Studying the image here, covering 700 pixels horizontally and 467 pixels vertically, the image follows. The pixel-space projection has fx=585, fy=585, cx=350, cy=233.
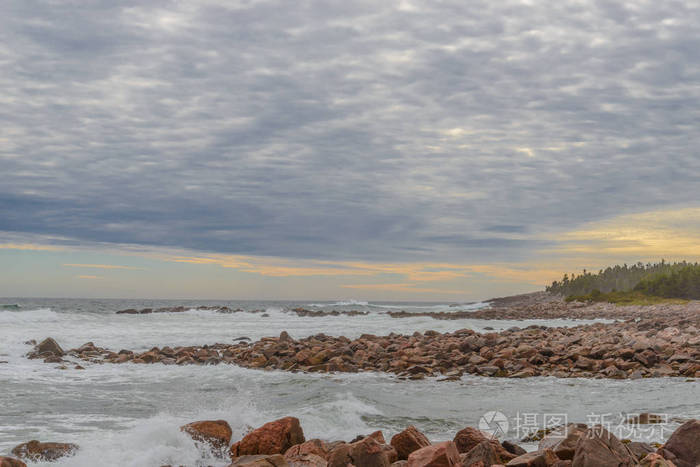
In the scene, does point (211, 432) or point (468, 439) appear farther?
point (211, 432)

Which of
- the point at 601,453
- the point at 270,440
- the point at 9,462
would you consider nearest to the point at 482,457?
the point at 601,453

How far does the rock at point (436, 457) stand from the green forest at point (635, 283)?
2158 inches

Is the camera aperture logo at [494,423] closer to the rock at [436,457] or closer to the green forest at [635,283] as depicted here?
the rock at [436,457]

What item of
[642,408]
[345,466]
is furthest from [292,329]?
[345,466]

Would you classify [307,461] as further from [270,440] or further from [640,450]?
[640,450]

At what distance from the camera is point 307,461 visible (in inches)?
204

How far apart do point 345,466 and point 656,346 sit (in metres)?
11.5

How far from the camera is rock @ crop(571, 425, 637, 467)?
4488mm

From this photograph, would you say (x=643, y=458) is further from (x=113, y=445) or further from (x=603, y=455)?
(x=113, y=445)

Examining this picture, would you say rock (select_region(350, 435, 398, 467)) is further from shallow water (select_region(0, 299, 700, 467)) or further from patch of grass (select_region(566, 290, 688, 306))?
patch of grass (select_region(566, 290, 688, 306))

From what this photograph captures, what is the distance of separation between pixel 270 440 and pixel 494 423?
3.32m

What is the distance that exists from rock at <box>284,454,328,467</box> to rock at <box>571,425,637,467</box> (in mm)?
2114

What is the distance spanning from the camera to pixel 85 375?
13086mm

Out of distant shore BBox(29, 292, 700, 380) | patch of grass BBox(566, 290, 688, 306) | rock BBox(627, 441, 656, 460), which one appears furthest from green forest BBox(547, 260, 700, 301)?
rock BBox(627, 441, 656, 460)
